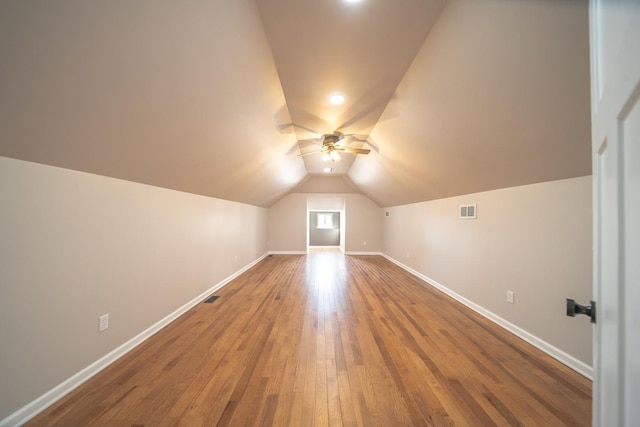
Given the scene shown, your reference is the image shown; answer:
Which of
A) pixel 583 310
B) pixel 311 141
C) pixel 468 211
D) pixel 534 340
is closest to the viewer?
pixel 583 310

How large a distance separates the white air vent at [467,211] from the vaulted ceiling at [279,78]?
545 millimetres

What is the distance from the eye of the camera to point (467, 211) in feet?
11.3

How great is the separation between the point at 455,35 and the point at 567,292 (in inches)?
92.3

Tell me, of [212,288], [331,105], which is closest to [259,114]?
[331,105]

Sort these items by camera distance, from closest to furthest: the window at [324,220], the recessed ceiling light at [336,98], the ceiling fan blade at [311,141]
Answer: the recessed ceiling light at [336,98] < the ceiling fan blade at [311,141] < the window at [324,220]

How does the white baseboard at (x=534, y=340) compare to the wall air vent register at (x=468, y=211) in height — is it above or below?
below

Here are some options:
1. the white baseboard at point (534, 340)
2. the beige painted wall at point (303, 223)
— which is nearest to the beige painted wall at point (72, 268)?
the white baseboard at point (534, 340)

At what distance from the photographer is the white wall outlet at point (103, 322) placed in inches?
75.6

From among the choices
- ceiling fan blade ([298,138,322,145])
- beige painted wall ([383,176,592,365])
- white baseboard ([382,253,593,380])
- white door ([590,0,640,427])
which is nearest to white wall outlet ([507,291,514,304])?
beige painted wall ([383,176,592,365])

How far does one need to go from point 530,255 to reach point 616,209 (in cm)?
233

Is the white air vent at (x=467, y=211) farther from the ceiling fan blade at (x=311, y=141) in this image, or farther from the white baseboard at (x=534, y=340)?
the ceiling fan blade at (x=311, y=141)

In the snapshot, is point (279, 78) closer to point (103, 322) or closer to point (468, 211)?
point (103, 322)

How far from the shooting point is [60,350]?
5.36 feet

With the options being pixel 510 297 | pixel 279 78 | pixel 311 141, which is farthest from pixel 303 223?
pixel 510 297
